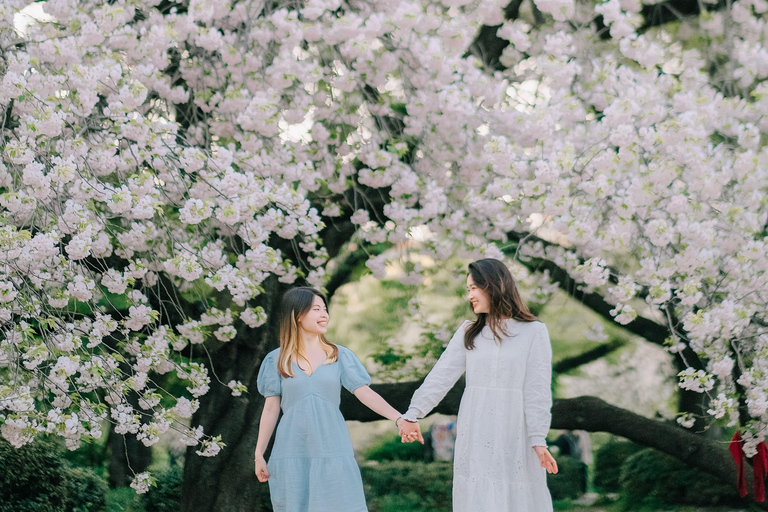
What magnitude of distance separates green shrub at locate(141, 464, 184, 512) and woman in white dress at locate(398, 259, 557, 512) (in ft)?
17.3

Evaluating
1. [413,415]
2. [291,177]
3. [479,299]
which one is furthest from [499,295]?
[291,177]

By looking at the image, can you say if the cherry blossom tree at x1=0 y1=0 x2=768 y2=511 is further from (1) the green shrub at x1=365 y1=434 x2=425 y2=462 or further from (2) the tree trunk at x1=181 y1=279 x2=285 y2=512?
(1) the green shrub at x1=365 y1=434 x2=425 y2=462

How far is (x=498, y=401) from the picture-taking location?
3.51m

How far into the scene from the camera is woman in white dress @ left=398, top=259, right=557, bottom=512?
343cm

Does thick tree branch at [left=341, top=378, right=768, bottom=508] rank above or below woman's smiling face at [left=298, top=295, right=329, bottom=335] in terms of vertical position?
above

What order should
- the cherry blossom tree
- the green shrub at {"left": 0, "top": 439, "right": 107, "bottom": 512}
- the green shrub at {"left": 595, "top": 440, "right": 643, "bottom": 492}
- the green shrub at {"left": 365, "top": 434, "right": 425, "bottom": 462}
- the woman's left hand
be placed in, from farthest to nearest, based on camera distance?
the green shrub at {"left": 365, "top": 434, "right": 425, "bottom": 462}, the green shrub at {"left": 595, "top": 440, "right": 643, "bottom": 492}, the green shrub at {"left": 0, "top": 439, "right": 107, "bottom": 512}, the cherry blossom tree, the woman's left hand

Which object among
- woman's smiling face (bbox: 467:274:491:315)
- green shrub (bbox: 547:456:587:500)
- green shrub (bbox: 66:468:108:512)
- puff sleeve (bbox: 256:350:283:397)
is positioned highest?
green shrub (bbox: 547:456:587:500)

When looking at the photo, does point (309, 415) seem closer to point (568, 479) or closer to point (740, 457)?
point (740, 457)

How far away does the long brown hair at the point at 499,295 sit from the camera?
3594 mm

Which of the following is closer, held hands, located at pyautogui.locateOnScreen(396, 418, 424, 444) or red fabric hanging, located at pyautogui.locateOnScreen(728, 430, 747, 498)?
held hands, located at pyautogui.locateOnScreen(396, 418, 424, 444)

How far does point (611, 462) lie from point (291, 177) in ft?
23.4

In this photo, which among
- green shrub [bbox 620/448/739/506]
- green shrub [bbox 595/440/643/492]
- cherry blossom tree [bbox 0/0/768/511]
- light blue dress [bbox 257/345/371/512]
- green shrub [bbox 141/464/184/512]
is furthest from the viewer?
green shrub [bbox 595/440/643/492]

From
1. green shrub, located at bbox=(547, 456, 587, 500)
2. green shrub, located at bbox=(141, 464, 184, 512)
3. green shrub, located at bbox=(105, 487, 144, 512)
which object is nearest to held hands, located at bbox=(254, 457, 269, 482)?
green shrub, located at bbox=(105, 487, 144, 512)

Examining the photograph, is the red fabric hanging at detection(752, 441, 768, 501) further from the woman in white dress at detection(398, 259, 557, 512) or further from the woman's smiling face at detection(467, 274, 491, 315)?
the woman's smiling face at detection(467, 274, 491, 315)
